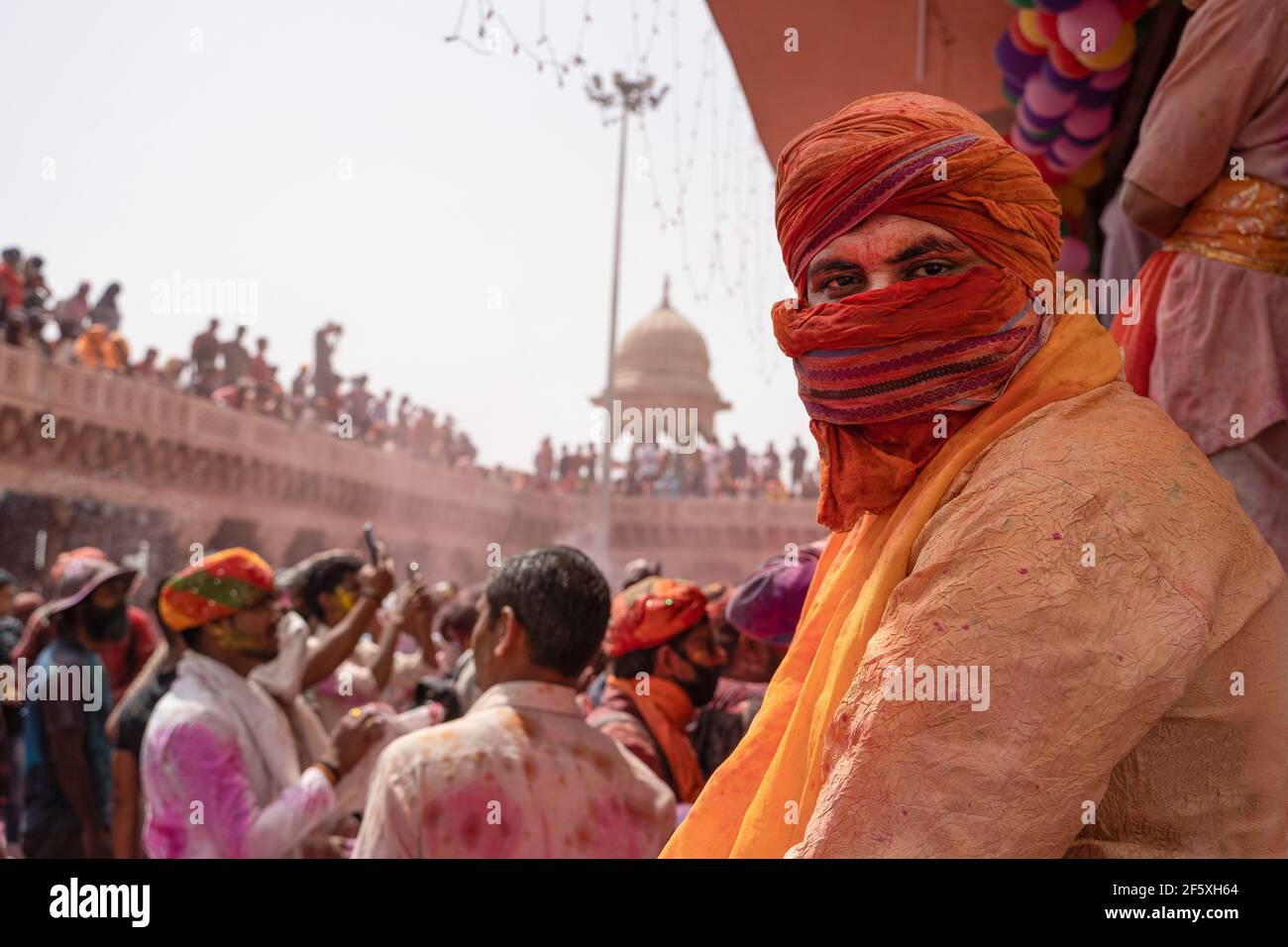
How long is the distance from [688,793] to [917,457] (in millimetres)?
2450

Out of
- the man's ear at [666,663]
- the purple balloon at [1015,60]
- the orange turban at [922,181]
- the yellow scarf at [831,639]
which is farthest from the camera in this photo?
the purple balloon at [1015,60]

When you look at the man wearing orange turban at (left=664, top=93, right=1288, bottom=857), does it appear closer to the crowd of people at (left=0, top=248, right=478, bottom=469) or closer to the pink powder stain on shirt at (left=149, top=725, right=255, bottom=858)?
the pink powder stain on shirt at (left=149, top=725, right=255, bottom=858)

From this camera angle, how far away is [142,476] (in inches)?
773

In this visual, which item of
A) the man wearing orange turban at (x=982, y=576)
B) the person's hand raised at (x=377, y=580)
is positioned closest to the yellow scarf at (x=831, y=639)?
the man wearing orange turban at (x=982, y=576)

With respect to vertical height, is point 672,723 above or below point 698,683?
below

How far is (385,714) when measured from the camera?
3766 millimetres

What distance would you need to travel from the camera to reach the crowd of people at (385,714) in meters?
2.74

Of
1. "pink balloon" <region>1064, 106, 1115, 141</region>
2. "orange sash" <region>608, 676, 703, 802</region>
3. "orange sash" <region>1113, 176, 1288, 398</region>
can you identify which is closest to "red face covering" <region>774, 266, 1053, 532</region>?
"orange sash" <region>1113, 176, 1288, 398</region>

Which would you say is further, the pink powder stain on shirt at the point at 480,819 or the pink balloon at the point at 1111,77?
the pink balloon at the point at 1111,77

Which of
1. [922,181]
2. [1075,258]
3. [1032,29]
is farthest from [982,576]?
[1075,258]

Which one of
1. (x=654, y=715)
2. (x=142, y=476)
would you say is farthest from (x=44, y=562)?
(x=654, y=715)

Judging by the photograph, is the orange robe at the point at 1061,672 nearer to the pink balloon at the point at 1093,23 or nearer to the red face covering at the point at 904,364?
the red face covering at the point at 904,364

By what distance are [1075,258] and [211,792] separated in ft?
11.1

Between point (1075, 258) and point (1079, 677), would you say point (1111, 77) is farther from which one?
point (1079, 677)
